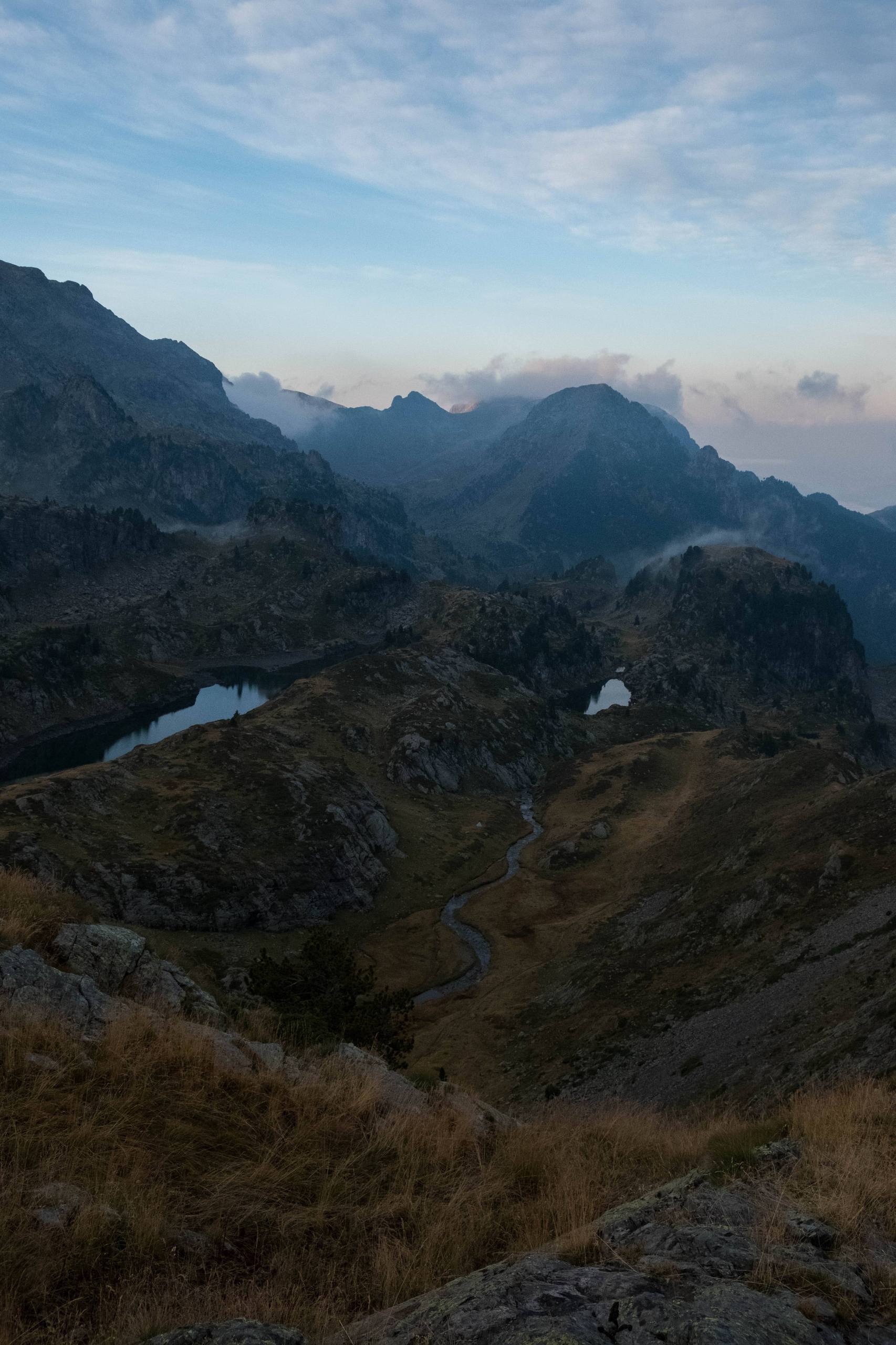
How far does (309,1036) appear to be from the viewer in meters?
18.6

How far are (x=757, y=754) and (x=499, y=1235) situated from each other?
161m

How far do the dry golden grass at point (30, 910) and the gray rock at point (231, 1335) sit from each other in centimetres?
1054

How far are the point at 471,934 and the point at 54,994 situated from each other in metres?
86.1

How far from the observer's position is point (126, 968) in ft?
57.4

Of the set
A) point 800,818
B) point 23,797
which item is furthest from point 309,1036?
point 23,797

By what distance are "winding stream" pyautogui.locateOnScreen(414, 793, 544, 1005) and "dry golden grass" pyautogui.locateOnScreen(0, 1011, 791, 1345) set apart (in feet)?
232

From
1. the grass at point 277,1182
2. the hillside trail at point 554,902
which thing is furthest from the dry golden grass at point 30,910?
the hillside trail at point 554,902

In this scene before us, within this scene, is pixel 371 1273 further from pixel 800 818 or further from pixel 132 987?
pixel 800 818

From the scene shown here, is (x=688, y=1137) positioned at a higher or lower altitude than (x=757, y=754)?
higher

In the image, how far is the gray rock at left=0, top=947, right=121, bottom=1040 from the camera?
43.5 ft

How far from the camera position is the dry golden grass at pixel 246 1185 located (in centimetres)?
790

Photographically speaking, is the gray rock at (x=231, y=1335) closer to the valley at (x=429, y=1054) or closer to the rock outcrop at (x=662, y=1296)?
the valley at (x=429, y=1054)

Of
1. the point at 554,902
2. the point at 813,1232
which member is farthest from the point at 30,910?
the point at 554,902

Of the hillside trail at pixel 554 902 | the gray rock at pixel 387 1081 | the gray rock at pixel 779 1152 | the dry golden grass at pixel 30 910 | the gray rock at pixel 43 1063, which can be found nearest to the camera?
the gray rock at pixel 779 1152
